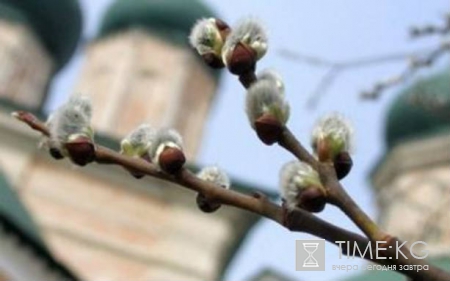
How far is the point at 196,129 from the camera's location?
426 inches

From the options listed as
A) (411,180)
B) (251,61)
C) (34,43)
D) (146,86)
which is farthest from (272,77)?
(411,180)

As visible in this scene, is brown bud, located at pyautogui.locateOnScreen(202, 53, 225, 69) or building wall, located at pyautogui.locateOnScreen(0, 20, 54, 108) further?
building wall, located at pyautogui.locateOnScreen(0, 20, 54, 108)

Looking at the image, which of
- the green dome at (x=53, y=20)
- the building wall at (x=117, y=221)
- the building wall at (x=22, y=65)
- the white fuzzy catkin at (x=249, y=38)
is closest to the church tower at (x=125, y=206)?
the building wall at (x=117, y=221)

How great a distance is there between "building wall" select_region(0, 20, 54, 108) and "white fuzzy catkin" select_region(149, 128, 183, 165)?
9989 millimetres

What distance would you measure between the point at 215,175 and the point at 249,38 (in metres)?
0.17

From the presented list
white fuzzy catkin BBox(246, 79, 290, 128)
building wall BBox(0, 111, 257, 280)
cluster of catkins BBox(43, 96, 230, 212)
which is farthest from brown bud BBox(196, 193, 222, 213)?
building wall BBox(0, 111, 257, 280)

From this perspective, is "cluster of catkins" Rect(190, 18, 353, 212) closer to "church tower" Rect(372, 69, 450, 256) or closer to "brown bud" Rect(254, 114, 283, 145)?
"brown bud" Rect(254, 114, 283, 145)

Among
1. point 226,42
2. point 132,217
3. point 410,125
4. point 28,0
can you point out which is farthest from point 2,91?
point 226,42

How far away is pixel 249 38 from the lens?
107 cm

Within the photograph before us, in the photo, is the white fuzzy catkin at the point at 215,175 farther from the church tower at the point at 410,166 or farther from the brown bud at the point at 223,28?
the church tower at the point at 410,166

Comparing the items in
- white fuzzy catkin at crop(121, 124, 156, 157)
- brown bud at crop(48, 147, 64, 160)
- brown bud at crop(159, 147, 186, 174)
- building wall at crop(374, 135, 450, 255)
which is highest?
building wall at crop(374, 135, 450, 255)

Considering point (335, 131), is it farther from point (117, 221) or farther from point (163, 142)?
point (117, 221)

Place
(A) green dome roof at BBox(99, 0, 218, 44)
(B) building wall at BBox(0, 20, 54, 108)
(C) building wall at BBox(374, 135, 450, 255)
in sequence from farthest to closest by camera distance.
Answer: (C) building wall at BBox(374, 135, 450, 255) < (A) green dome roof at BBox(99, 0, 218, 44) < (B) building wall at BBox(0, 20, 54, 108)

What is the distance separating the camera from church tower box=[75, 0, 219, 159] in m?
10.7
